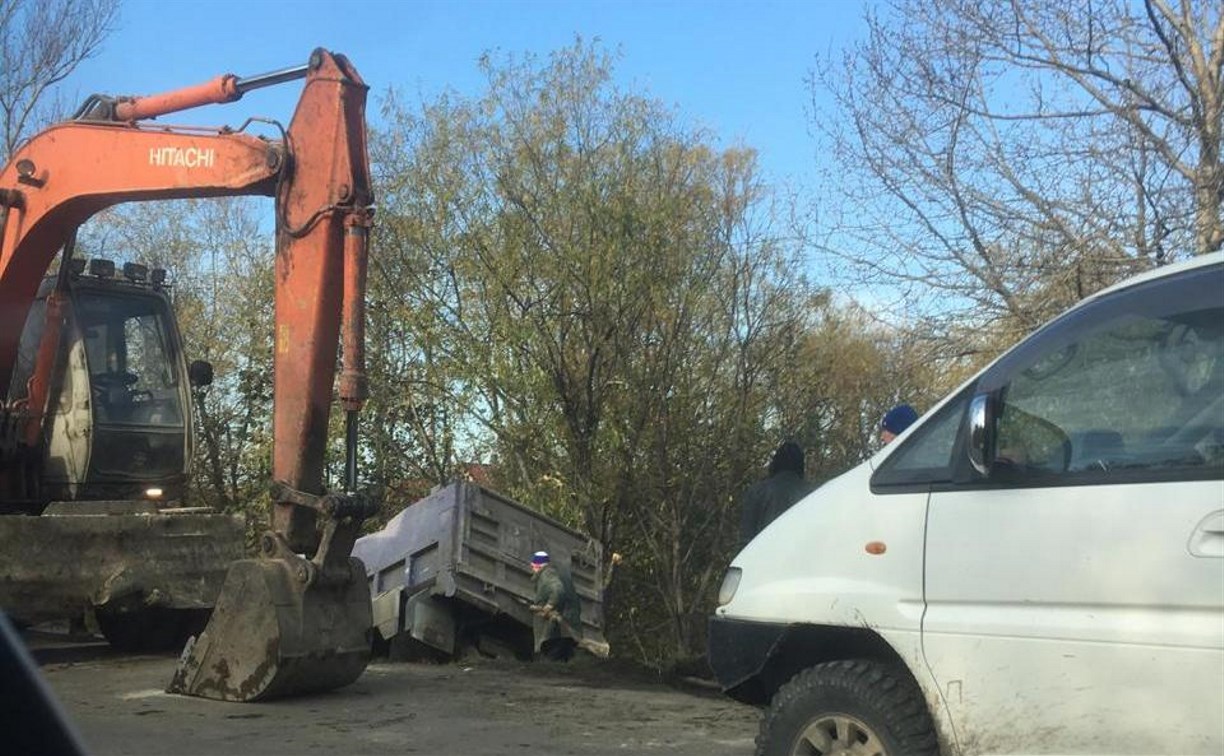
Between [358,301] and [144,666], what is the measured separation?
3893mm

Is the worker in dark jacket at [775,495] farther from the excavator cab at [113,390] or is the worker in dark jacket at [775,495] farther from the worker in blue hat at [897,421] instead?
the excavator cab at [113,390]

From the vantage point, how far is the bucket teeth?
303 inches

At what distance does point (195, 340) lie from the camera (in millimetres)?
22625

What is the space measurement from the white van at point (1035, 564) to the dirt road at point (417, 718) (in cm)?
235

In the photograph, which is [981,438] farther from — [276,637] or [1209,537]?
[276,637]

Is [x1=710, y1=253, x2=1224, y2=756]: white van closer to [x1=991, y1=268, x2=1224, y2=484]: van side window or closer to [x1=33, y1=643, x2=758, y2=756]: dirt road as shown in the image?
[x1=991, y1=268, x2=1224, y2=484]: van side window

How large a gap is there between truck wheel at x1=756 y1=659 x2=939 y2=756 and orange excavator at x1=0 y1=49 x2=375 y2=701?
4026 millimetres

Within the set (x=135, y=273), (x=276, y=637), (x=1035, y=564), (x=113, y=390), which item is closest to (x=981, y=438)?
(x=1035, y=564)

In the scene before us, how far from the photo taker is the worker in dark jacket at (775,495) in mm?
8398

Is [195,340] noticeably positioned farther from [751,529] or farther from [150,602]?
[751,529]

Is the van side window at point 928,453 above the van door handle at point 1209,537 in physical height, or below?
above

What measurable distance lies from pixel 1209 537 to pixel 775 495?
15.7 feet

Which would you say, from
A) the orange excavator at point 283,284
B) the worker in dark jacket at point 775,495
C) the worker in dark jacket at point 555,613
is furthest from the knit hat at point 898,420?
the worker in dark jacket at point 555,613

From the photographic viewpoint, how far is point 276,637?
301 inches
